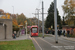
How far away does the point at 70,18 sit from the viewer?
40688mm

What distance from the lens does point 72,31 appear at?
40062 millimetres

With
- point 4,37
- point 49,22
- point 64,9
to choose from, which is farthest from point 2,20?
point 49,22

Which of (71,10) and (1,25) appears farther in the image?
(71,10)

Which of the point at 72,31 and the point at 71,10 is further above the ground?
the point at 71,10

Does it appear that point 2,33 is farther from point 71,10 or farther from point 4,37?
point 71,10

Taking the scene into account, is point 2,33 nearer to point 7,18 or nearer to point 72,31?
point 7,18

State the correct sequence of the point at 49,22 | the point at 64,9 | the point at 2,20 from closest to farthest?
1. the point at 2,20
2. the point at 64,9
3. the point at 49,22

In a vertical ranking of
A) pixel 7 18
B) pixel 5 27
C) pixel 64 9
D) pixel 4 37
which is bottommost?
pixel 4 37

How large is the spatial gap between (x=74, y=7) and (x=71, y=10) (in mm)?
1612

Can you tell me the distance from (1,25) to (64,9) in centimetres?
1895

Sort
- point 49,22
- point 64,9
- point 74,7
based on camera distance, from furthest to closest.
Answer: point 49,22, point 64,9, point 74,7

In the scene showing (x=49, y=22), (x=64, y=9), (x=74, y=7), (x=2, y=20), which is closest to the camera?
(x=2, y=20)

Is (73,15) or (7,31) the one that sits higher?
(73,15)

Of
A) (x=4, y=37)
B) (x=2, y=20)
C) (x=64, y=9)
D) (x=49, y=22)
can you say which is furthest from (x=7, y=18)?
(x=49, y=22)
